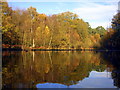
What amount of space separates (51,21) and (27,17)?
362 inches

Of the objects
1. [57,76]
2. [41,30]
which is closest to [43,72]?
[57,76]

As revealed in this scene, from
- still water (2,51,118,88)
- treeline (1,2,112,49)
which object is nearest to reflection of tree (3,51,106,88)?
still water (2,51,118,88)

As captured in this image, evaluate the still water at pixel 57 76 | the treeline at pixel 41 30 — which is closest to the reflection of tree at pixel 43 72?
the still water at pixel 57 76

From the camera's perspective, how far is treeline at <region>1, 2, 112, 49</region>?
1496 inches

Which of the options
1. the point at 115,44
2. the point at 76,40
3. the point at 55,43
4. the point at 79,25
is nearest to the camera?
the point at 115,44

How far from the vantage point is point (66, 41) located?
5388 cm

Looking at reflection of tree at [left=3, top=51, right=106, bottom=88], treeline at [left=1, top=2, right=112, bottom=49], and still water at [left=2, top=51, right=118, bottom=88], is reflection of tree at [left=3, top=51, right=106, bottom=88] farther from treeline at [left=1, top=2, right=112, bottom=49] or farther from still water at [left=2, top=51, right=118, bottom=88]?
treeline at [left=1, top=2, right=112, bottom=49]

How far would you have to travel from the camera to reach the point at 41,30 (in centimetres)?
4900

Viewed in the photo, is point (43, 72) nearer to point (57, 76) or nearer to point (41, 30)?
point (57, 76)

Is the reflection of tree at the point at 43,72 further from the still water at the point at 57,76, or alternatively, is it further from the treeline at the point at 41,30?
the treeline at the point at 41,30

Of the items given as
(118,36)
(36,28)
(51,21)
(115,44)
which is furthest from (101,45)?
(36,28)

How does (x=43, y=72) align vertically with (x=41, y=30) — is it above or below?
below

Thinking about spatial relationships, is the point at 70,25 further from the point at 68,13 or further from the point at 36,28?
the point at 36,28

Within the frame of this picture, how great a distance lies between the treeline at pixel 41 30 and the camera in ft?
125
